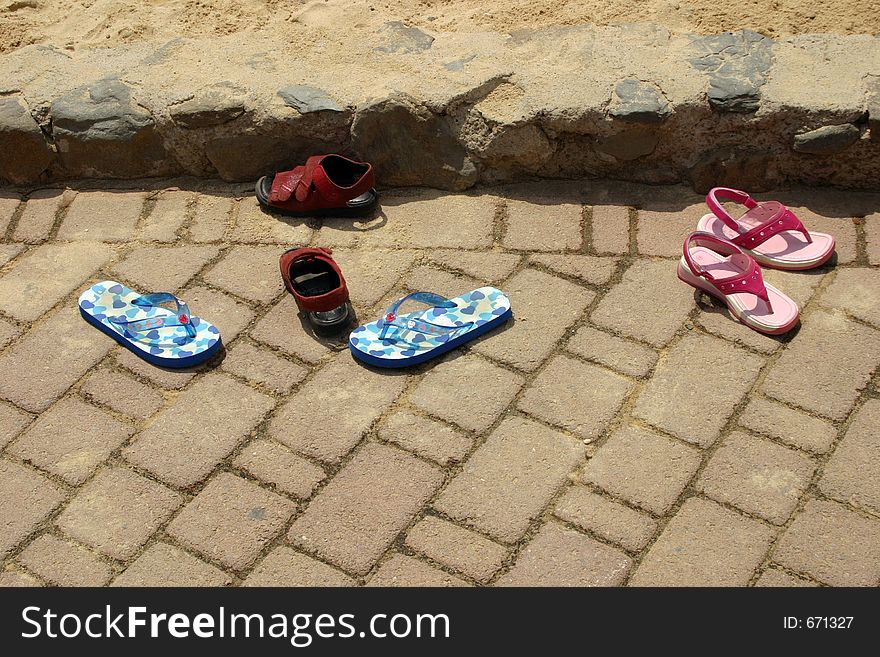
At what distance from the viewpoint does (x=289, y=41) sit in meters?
4.93

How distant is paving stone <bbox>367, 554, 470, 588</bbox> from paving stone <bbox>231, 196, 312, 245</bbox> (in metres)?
1.63

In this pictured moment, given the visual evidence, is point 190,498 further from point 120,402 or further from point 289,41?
point 289,41

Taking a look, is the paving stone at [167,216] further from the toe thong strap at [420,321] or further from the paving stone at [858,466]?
the paving stone at [858,466]

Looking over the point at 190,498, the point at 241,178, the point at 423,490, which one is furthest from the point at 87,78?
the point at 423,490

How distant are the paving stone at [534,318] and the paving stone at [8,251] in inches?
79.6

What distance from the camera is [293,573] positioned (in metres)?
3.14

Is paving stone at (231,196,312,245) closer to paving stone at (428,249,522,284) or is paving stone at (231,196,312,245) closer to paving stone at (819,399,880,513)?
paving stone at (428,249,522,284)

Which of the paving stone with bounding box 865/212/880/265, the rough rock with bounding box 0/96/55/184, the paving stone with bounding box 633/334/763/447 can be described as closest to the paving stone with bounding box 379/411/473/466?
the paving stone with bounding box 633/334/763/447

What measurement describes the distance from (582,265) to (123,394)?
1822mm

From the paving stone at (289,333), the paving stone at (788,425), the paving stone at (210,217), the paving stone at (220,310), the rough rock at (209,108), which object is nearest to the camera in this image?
the paving stone at (788,425)

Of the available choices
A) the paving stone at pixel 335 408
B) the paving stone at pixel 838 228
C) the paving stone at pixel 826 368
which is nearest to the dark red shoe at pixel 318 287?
the paving stone at pixel 335 408

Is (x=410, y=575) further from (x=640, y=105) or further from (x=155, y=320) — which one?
(x=640, y=105)

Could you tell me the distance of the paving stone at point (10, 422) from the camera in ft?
A: 11.7

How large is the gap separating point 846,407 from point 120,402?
252 cm
